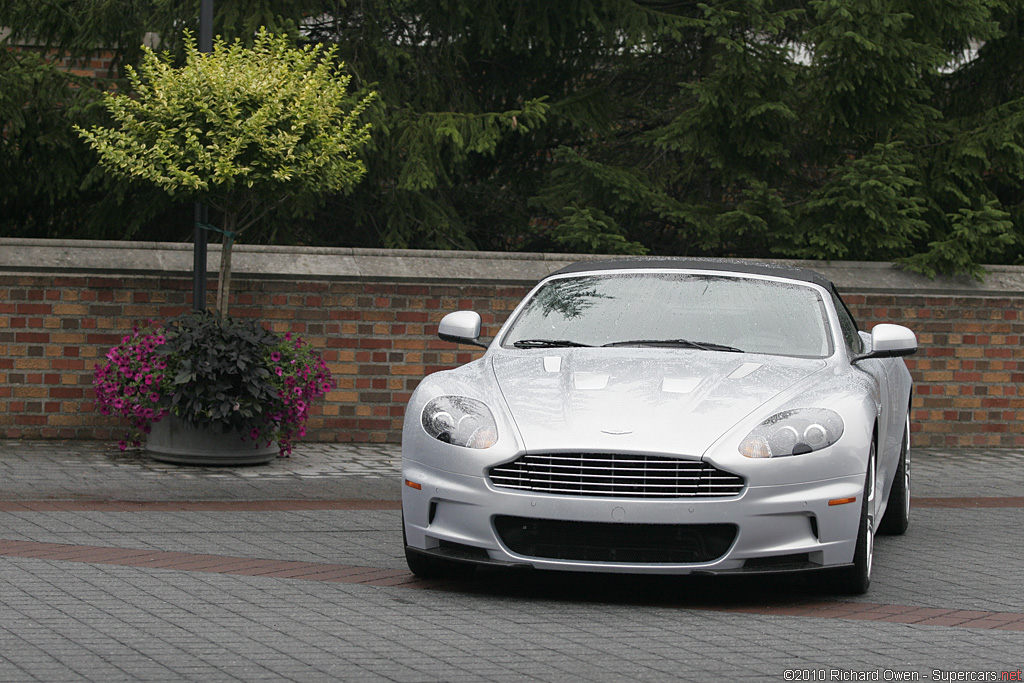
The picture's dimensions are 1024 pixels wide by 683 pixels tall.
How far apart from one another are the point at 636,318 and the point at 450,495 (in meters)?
1.67

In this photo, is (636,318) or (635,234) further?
(635,234)

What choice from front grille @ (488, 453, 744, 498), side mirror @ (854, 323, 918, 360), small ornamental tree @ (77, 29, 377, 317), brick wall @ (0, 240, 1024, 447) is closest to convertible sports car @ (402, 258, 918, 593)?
front grille @ (488, 453, 744, 498)

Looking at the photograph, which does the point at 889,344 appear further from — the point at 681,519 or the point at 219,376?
the point at 219,376

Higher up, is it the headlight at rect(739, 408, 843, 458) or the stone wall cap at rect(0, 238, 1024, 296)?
the stone wall cap at rect(0, 238, 1024, 296)

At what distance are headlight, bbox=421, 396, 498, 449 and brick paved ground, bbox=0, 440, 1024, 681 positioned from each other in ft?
2.29

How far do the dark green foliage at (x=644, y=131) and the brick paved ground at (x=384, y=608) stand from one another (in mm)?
4627

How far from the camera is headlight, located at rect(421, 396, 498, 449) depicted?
18.9 ft

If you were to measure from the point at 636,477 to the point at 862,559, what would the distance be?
3.76 ft

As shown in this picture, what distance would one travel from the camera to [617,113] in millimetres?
13867

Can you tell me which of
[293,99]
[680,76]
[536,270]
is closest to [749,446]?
[293,99]

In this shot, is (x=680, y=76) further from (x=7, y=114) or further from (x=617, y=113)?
(x=7, y=114)

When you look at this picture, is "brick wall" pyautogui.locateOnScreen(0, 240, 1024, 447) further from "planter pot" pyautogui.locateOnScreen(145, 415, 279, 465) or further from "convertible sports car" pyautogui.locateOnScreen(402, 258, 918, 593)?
"convertible sports car" pyautogui.locateOnScreen(402, 258, 918, 593)

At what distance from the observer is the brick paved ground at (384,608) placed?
471cm

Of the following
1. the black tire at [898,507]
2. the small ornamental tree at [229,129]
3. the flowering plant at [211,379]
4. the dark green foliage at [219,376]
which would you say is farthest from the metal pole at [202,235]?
the black tire at [898,507]
